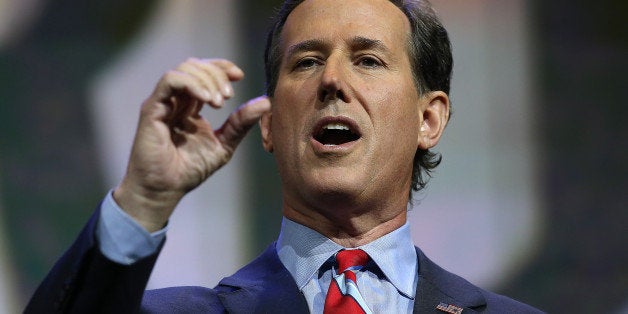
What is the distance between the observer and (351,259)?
2336mm

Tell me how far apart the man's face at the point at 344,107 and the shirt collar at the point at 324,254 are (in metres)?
0.08

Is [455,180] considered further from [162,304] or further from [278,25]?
[162,304]

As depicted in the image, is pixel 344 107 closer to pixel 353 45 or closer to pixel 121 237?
pixel 353 45

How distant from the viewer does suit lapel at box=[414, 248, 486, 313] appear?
7.68 ft

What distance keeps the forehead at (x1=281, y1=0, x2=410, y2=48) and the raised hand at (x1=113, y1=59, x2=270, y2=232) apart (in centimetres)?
67

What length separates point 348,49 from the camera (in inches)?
97.6

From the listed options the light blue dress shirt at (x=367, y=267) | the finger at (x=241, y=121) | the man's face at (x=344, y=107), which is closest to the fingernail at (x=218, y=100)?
the finger at (x=241, y=121)

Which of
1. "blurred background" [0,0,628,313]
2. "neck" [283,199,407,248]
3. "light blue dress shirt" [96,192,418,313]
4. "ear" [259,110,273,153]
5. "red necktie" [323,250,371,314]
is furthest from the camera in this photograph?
"blurred background" [0,0,628,313]

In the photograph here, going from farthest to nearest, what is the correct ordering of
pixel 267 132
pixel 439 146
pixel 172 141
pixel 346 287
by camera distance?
pixel 439 146, pixel 267 132, pixel 346 287, pixel 172 141

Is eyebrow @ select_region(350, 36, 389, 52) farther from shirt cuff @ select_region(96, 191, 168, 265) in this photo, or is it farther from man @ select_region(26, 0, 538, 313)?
shirt cuff @ select_region(96, 191, 168, 265)

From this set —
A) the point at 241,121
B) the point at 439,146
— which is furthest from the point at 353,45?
the point at 439,146

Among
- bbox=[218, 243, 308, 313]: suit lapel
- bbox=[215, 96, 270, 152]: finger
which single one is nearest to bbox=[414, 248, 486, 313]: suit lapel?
bbox=[218, 243, 308, 313]: suit lapel

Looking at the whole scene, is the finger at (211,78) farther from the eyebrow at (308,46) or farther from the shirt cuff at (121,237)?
the eyebrow at (308,46)

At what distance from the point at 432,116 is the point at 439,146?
2.84 feet
